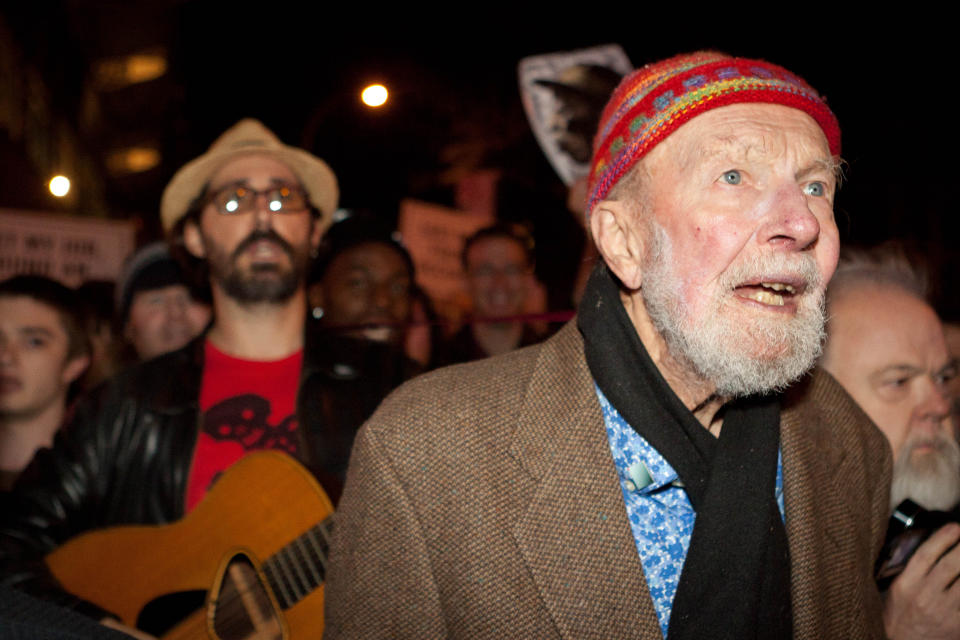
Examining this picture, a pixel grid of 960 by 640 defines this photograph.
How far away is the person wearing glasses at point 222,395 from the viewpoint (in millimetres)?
2586

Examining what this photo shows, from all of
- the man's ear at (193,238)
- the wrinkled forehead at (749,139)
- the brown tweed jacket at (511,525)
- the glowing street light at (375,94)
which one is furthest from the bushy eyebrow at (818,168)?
the man's ear at (193,238)

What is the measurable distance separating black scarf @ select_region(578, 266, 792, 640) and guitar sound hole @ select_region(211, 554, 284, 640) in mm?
1168

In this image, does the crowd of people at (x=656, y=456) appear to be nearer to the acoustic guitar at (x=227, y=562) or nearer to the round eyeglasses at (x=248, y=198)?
the acoustic guitar at (x=227, y=562)

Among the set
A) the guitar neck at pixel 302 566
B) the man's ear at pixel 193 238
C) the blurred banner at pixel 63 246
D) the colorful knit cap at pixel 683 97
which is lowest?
the guitar neck at pixel 302 566

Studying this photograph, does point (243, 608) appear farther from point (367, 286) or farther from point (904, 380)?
point (904, 380)

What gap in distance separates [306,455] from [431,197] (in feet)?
27.1

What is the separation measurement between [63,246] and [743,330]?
3788mm

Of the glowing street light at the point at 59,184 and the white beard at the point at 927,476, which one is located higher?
the glowing street light at the point at 59,184

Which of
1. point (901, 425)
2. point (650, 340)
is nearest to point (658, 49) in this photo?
point (901, 425)

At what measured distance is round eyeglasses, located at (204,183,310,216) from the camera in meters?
2.72

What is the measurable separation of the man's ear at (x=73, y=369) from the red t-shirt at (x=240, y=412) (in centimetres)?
88

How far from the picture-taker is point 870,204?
6.12 metres

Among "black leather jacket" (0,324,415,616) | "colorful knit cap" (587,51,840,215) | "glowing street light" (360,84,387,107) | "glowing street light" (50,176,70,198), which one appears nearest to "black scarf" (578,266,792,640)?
"colorful knit cap" (587,51,840,215)

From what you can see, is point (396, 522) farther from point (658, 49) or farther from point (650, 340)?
point (658, 49)
